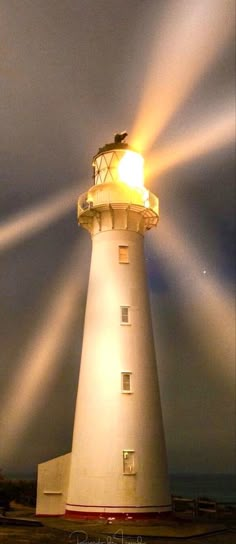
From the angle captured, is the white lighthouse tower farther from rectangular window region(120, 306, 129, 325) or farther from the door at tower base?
the door at tower base

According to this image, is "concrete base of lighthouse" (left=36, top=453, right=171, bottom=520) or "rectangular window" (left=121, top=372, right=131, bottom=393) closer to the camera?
"rectangular window" (left=121, top=372, right=131, bottom=393)

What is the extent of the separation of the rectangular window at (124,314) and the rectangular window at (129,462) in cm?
403

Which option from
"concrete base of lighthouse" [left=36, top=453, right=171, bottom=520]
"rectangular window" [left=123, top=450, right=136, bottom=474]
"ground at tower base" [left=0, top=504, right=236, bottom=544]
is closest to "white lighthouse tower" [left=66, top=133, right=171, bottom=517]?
"rectangular window" [left=123, top=450, right=136, bottom=474]

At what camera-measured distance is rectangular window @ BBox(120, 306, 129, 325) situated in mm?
18219

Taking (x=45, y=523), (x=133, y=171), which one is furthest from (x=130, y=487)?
(x=133, y=171)

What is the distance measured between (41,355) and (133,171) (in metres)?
10.5

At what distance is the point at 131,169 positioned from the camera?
66.3 feet

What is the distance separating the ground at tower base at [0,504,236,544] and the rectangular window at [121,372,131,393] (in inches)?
148

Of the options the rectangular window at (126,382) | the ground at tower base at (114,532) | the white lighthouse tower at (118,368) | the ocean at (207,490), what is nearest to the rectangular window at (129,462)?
the white lighthouse tower at (118,368)

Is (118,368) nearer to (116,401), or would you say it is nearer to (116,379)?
(116,379)

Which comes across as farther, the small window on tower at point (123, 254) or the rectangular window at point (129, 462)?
the small window on tower at point (123, 254)

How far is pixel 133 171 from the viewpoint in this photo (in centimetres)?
2023

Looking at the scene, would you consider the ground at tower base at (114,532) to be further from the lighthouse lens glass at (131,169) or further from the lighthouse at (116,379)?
the lighthouse lens glass at (131,169)

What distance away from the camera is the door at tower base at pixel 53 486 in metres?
17.9
